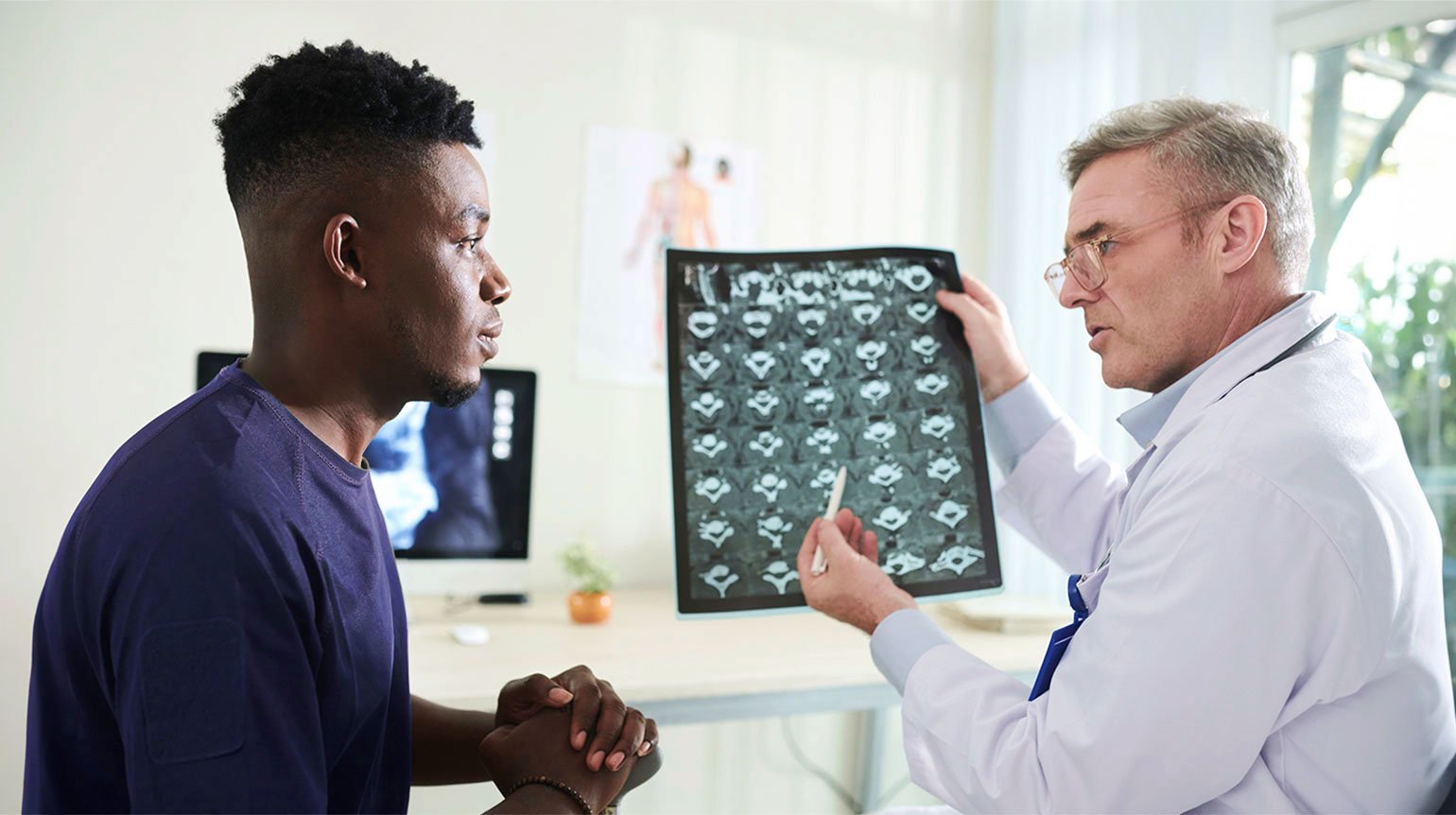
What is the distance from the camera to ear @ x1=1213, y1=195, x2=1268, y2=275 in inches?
52.4

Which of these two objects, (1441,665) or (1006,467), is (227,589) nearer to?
(1441,665)

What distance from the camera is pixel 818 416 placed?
5.84 ft

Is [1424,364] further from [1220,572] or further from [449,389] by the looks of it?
[449,389]

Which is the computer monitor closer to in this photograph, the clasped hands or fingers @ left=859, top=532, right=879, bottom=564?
fingers @ left=859, top=532, right=879, bottom=564

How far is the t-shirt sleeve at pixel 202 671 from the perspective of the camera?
2.52 ft

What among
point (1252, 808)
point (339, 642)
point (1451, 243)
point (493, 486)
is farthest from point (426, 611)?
point (1451, 243)

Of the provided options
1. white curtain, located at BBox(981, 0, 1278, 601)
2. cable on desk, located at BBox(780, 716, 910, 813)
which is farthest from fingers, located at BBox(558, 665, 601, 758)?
cable on desk, located at BBox(780, 716, 910, 813)

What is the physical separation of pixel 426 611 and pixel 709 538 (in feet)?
3.73

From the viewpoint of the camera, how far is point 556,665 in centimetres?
207

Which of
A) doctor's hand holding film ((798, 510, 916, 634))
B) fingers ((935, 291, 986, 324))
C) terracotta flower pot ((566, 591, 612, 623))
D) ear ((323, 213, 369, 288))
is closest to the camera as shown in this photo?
ear ((323, 213, 369, 288))

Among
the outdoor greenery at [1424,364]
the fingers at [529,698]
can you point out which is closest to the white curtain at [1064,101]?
the outdoor greenery at [1424,364]

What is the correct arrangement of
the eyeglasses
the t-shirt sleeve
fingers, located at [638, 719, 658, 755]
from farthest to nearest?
the eyeglasses < fingers, located at [638, 719, 658, 755] < the t-shirt sleeve

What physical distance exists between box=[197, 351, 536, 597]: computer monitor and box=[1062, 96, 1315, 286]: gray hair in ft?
4.77

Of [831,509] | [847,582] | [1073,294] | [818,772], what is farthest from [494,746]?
[818,772]
